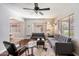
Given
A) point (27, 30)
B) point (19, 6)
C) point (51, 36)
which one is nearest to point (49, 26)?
point (51, 36)

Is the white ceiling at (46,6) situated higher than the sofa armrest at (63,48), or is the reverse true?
the white ceiling at (46,6)

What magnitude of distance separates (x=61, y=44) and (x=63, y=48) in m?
0.10

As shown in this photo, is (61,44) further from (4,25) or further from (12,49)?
(4,25)

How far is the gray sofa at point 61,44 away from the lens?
3.42m

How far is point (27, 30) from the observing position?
345cm

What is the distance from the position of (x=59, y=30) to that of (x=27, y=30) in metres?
0.74

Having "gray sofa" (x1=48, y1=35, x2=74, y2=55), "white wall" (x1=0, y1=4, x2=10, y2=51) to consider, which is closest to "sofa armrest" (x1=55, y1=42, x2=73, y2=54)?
"gray sofa" (x1=48, y1=35, x2=74, y2=55)

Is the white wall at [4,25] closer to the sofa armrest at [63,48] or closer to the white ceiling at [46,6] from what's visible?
the white ceiling at [46,6]

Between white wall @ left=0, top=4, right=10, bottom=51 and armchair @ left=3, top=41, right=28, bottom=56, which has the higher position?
white wall @ left=0, top=4, right=10, bottom=51

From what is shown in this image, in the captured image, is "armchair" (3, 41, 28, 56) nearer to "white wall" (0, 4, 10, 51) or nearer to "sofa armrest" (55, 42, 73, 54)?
"white wall" (0, 4, 10, 51)

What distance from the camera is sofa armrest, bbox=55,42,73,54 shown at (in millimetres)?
3417

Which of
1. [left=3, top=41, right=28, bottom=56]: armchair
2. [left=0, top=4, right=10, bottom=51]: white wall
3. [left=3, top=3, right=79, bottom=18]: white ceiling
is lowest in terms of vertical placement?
→ [left=3, top=41, right=28, bottom=56]: armchair

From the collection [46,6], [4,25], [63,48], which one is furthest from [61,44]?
[4,25]

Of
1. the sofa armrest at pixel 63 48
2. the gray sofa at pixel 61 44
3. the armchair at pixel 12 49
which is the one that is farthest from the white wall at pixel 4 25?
the sofa armrest at pixel 63 48
